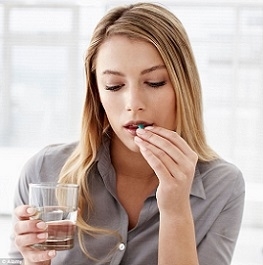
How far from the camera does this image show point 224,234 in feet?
3.27

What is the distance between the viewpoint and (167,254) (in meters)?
0.89

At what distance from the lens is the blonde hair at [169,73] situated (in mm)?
939

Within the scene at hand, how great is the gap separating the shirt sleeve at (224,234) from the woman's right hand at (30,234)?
0.29m

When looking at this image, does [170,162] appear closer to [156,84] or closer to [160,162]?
[160,162]

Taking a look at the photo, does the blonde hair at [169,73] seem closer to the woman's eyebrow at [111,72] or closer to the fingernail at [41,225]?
the woman's eyebrow at [111,72]

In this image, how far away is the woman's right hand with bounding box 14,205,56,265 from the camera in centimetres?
80

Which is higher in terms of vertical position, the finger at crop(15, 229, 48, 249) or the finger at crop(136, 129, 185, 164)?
the finger at crop(136, 129, 185, 164)

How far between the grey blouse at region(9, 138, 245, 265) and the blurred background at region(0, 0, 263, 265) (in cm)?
63

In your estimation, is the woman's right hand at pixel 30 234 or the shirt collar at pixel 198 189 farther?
the shirt collar at pixel 198 189

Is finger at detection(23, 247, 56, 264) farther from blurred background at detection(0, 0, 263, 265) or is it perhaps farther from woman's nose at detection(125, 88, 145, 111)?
blurred background at detection(0, 0, 263, 265)

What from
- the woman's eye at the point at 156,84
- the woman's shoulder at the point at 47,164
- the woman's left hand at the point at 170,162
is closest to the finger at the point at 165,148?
the woman's left hand at the point at 170,162

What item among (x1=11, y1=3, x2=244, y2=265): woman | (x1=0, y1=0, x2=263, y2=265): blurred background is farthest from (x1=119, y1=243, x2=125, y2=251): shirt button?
(x1=0, y1=0, x2=263, y2=265): blurred background

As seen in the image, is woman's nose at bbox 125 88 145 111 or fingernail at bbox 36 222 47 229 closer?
fingernail at bbox 36 222 47 229

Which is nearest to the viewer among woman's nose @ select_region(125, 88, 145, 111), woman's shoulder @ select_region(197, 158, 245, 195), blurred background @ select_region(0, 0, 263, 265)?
woman's nose @ select_region(125, 88, 145, 111)
